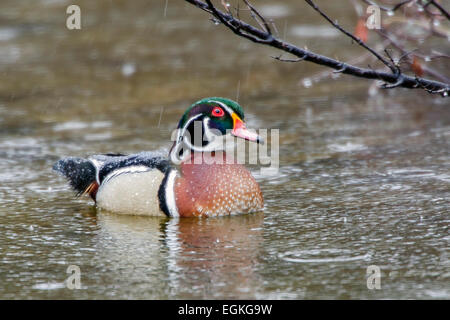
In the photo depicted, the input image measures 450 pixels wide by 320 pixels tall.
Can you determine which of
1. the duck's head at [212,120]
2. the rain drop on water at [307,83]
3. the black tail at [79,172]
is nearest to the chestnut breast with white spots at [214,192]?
the duck's head at [212,120]

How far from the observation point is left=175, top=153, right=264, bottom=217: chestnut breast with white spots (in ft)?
22.4

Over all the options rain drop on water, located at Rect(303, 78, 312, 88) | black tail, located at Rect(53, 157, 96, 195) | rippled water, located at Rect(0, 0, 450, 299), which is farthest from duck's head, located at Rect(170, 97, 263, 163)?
rain drop on water, located at Rect(303, 78, 312, 88)

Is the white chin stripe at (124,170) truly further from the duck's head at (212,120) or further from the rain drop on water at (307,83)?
the rain drop on water at (307,83)

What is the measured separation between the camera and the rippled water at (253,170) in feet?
17.7

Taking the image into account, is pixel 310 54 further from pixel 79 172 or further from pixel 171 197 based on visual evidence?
pixel 79 172

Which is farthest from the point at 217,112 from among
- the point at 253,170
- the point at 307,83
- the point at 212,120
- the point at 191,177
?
the point at 307,83

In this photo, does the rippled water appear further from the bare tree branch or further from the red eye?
the bare tree branch

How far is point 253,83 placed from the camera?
40.3 ft

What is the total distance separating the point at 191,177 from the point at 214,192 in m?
0.21

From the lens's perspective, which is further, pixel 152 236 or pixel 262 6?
pixel 262 6

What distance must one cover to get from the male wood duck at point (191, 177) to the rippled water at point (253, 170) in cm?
13
